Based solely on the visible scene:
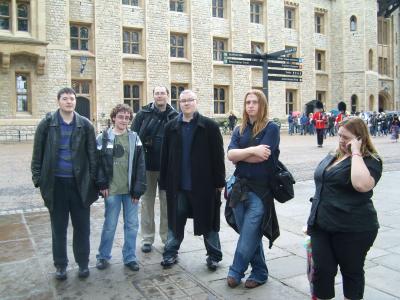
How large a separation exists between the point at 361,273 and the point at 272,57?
10.5 meters

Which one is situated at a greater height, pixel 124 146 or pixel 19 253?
pixel 124 146

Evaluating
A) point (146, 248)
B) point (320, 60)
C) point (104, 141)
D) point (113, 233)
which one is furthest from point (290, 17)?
point (113, 233)

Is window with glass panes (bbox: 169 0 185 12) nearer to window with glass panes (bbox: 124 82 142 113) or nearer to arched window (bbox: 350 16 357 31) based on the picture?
window with glass panes (bbox: 124 82 142 113)

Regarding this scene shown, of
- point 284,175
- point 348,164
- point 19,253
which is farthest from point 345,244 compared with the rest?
point 19,253

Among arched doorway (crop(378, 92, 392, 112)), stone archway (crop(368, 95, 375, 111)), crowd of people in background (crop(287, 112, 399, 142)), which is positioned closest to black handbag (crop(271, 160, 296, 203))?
crowd of people in background (crop(287, 112, 399, 142))

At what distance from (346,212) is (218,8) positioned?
96.7 feet

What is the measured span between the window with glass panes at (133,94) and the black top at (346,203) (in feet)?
81.2

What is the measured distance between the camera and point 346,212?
9.96 ft

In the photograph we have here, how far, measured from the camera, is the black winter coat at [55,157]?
427 cm

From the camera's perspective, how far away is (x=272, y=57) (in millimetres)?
13016

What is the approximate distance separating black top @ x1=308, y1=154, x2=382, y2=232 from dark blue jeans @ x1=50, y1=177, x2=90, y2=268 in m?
2.40

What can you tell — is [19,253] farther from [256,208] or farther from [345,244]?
[345,244]

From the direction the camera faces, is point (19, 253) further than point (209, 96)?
No

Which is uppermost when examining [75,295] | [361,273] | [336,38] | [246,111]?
[336,38]
